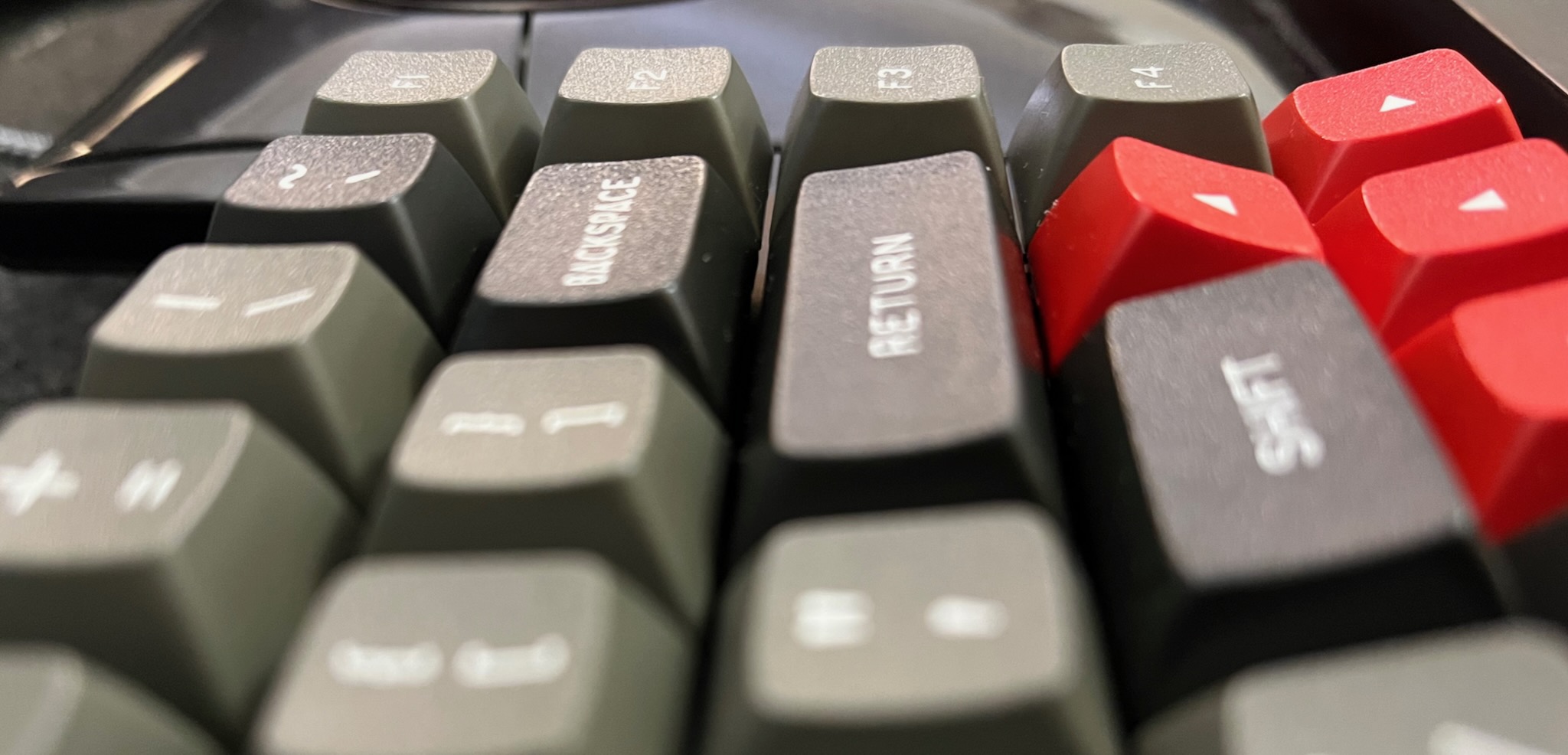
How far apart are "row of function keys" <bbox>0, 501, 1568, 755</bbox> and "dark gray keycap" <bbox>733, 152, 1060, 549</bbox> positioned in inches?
0.6

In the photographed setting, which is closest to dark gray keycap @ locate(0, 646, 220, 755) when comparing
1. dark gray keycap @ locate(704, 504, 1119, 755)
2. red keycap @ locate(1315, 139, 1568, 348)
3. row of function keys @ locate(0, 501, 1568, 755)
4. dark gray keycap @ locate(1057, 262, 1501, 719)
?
row of function keys @ locate(0, 501, 1568, 755)

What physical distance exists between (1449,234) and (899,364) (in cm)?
18

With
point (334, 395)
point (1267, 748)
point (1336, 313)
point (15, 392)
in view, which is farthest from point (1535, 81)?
point (15, 392)

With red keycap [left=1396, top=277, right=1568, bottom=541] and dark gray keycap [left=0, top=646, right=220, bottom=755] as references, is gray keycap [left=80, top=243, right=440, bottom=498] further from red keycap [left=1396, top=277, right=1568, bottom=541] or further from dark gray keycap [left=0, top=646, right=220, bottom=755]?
red keycap [left=1396, top=277, right=1568, bottom=541]

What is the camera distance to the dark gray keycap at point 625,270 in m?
0.32

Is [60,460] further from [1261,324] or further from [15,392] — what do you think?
[1261,324]

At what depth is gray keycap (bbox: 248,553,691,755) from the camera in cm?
22

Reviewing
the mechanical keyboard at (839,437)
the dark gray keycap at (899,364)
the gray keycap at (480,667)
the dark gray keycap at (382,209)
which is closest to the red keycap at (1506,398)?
the mechanical keyboard at (839,437)

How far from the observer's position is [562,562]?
0.24m

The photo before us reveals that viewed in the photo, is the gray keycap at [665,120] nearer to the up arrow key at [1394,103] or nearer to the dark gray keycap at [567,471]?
the dark gray keycap at [567,471]

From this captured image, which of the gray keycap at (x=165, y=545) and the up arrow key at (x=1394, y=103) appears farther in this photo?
the up arrow key at (x=1394, y=103)

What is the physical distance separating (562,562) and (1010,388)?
120 millimetres

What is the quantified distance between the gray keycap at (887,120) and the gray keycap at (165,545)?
0.66ft

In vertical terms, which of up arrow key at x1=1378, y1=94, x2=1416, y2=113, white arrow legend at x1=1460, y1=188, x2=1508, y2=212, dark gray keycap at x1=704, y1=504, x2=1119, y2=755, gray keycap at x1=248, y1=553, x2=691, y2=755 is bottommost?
gray keycap at x1=248, y1=553, x2=691, y2=755
